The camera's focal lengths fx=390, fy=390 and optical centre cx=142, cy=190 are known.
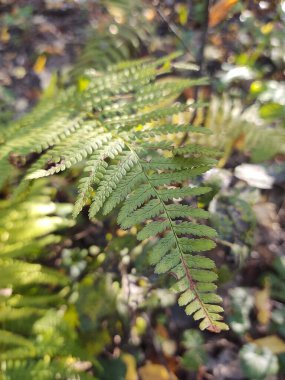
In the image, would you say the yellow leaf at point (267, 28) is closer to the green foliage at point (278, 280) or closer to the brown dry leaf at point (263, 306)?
the green foliage at point (278, 280)

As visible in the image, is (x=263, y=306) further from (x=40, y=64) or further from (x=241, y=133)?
(x=40, y=64)

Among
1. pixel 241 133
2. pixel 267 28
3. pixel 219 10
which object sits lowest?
pixel 241 133

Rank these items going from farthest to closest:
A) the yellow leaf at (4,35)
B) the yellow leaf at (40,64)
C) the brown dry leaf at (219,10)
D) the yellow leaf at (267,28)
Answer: the yellow leaf at (4,35) → the yellow leaf at (40,64) → the yellow leaf at (267,28) → the brown dry leaf at (219,10)

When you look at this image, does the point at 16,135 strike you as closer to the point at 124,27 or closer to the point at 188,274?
the point at 188,274

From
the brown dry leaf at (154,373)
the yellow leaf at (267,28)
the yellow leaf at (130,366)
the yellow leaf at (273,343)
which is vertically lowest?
the brown dry leaf at (154,373)

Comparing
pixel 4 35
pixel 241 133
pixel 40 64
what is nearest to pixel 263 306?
pixel 241 133

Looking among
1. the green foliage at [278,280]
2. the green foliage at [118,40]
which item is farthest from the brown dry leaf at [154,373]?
the green foliage at [118,40]
